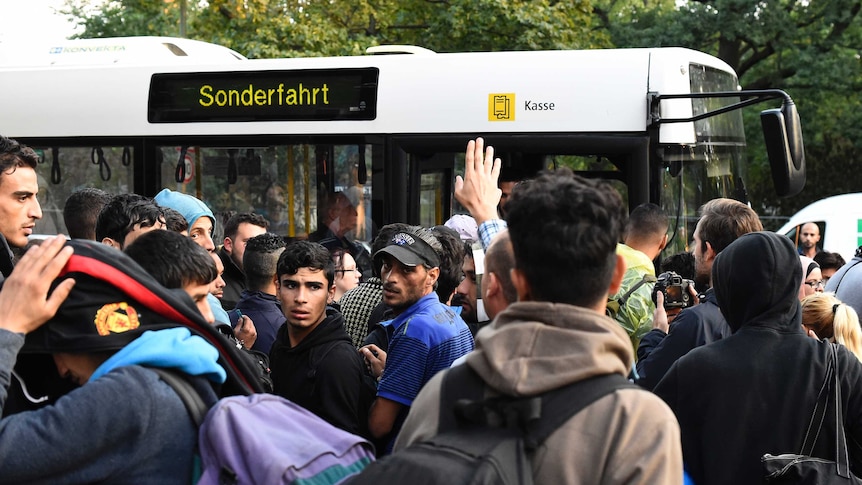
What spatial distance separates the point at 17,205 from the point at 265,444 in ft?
7.89

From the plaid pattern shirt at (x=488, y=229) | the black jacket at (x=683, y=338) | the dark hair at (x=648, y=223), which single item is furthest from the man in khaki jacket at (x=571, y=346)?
the dark hair at (x=648, y=223)

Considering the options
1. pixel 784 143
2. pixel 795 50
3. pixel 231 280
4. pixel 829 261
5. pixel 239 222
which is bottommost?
pixel 829 261

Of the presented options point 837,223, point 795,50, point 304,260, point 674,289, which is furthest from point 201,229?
point 795,50

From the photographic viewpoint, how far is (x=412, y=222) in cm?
838

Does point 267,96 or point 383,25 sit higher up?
point 383,25

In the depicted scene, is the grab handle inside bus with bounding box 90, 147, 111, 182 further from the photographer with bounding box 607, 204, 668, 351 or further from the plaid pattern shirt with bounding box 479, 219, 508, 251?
the plaid pattern shirt with bounding box 479, 219, 508, 251

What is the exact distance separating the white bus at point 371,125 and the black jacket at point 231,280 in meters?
1.83

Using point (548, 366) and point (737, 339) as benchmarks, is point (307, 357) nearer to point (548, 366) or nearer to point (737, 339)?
point (737, 339)

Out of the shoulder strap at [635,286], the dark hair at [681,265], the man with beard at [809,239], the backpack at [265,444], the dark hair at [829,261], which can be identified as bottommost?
the man with beard at [809,239]

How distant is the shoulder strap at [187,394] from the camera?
85.4 inches

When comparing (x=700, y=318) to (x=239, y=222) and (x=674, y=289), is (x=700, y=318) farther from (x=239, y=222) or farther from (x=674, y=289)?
(x=239, y=222)

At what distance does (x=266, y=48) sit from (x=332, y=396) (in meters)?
13.9

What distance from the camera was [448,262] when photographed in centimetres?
486

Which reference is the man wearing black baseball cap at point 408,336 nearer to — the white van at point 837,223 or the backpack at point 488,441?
the backpack at point 488,441
